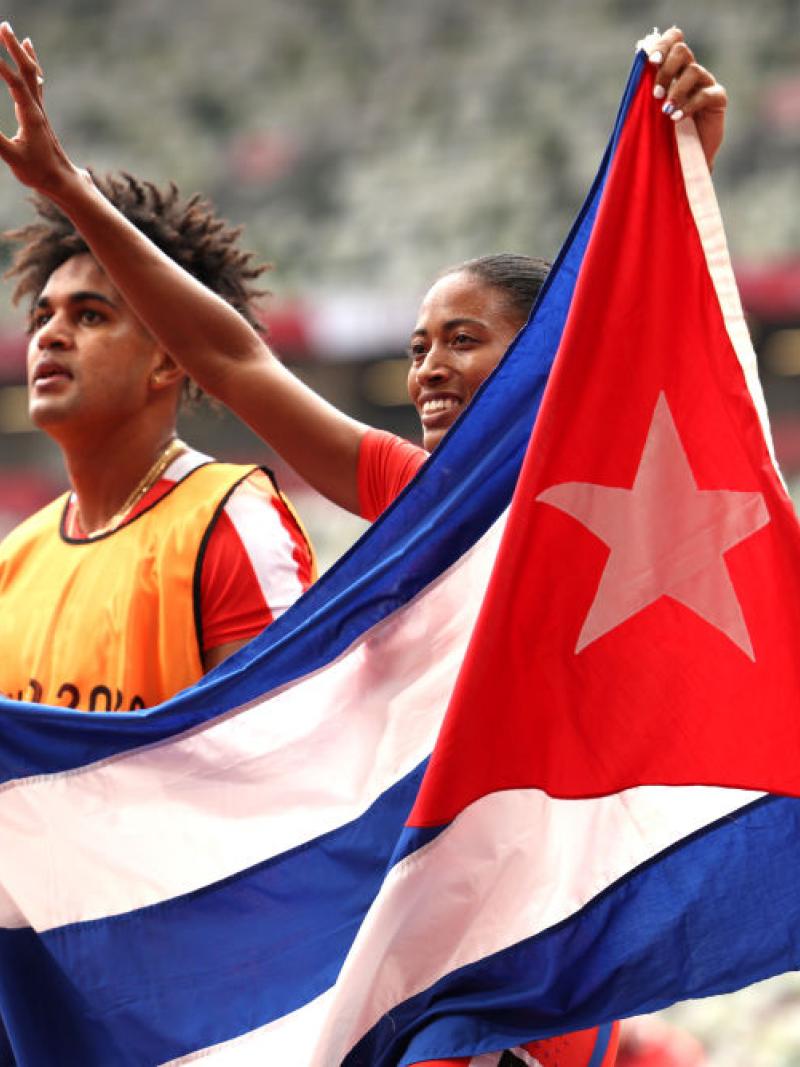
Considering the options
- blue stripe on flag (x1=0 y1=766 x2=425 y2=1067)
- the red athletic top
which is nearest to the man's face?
the red athletic top

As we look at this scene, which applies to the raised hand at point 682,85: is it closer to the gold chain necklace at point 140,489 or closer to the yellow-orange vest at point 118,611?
the yellow-orange vest at point 118,611

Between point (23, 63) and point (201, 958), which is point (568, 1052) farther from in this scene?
point (23, 63)

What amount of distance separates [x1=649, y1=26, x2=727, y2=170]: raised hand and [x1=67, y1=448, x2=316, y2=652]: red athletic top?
1080mm

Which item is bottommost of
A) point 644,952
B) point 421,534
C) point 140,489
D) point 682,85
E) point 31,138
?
point 644,952

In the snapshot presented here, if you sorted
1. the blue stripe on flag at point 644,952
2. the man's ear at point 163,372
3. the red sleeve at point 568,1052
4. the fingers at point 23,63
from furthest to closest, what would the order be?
the man's ear at point 163,372 < the fingers at point 23,63 < the red sleeve at point 568,1052 < the blue stripe on flag at point 644,952

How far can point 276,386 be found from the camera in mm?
2693

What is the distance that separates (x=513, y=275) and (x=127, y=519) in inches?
34.9

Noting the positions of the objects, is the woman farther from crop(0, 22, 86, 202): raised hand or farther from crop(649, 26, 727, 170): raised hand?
crop(649, 26, 727, 170): raised hand

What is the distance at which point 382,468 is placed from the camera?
2646mm

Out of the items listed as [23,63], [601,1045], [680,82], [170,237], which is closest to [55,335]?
[170,237]

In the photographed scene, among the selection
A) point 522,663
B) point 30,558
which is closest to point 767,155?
point 30,558

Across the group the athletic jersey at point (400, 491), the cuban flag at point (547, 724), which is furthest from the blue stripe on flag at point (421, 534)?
the athletic jersey at point (400, 491)

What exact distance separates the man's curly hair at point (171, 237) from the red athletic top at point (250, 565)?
561 millimetres

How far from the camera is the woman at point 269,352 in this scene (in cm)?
266
